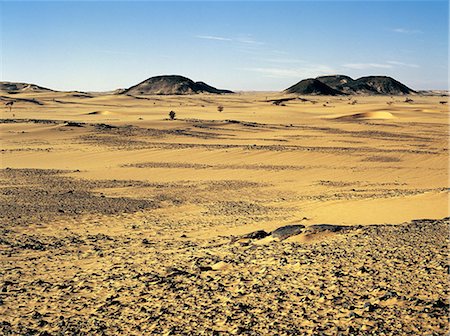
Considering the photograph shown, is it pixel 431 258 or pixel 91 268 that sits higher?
pixel 431 258

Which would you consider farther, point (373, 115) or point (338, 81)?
point (338, 81)

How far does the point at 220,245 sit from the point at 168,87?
14009 centimetres

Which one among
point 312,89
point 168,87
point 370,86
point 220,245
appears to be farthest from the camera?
point 370,86

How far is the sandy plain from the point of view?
6.41 meters

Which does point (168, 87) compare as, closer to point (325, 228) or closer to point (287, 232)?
point (287, 232)

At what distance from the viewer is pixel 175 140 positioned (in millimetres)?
31344

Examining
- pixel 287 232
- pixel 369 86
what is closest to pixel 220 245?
pixel 287 232

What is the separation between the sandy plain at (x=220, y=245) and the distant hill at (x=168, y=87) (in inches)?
4718

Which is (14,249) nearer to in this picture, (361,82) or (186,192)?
(186,192)

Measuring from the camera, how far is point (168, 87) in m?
147

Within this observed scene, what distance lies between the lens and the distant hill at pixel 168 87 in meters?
143

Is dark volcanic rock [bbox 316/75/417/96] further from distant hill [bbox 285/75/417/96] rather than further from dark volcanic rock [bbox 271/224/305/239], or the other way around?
dark volcanic rock [bbox 271/224/305/239]

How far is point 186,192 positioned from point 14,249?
22.9 feet

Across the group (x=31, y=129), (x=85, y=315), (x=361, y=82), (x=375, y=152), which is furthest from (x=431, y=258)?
(x=361, y=82)
